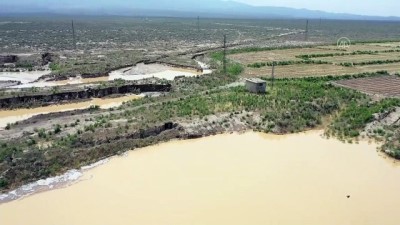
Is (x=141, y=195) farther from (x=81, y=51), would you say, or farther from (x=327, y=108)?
(x=81, y=51)

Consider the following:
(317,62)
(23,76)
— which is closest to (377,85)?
(317,62)

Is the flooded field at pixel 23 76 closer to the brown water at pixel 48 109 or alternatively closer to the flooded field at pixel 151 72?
the flooded field at pixel 151 72

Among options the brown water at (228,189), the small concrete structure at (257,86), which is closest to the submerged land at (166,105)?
the small concrete structure at (257,86)

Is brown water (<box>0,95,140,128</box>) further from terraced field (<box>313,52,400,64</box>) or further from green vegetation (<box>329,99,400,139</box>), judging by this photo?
terraced field (<box>313,52,400,64</box>)

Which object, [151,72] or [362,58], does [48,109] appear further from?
[362,58]

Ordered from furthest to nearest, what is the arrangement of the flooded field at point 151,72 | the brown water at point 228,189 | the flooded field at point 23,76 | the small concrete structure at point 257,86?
the flooded field at point 151,72 < the flooded field at point 23,76 < the small concrete structure at point 257,86 < the brown water at point 228,189

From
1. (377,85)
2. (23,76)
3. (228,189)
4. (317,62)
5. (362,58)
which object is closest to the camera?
(228,189)
